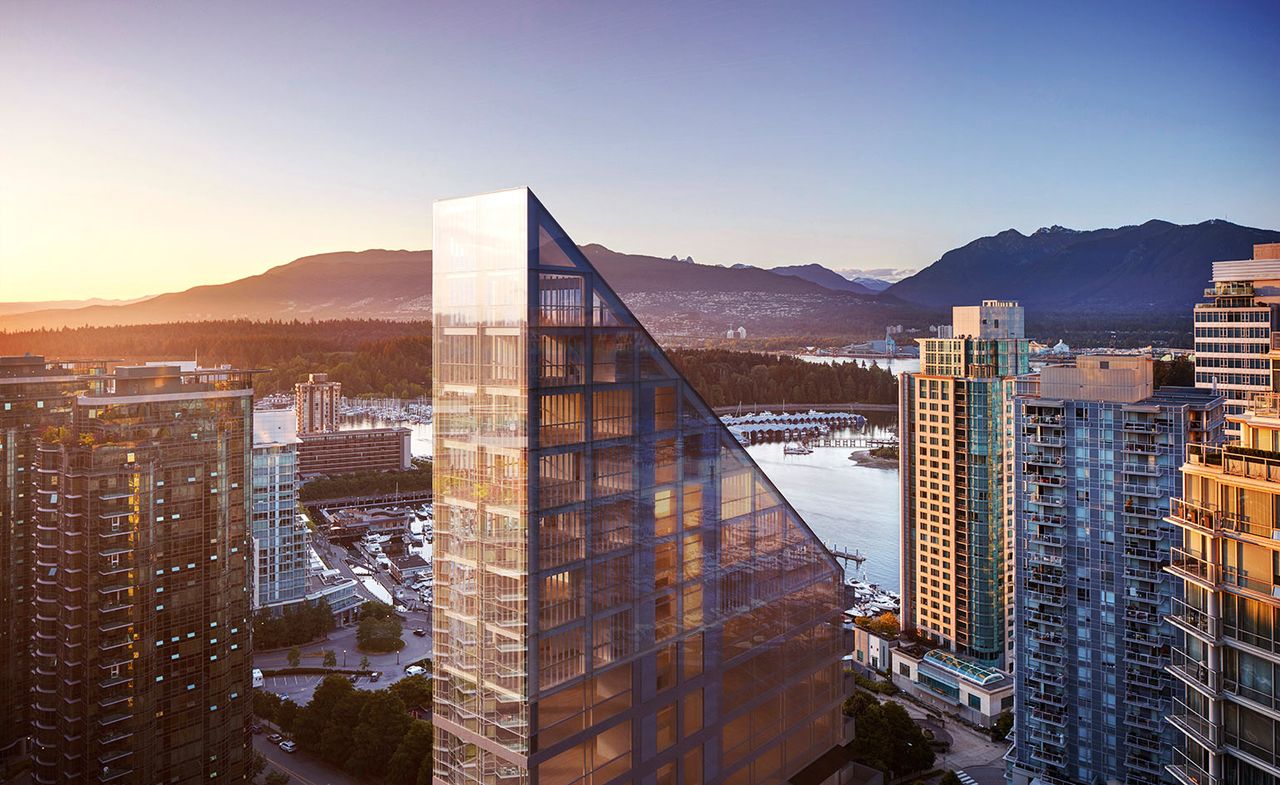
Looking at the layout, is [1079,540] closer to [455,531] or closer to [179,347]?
[455,531]

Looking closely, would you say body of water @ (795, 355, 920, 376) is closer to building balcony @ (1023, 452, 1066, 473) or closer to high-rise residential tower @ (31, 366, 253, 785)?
building balcony @ (1023, 452, 1066, 473)

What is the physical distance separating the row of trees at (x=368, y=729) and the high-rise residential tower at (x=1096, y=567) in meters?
5.84

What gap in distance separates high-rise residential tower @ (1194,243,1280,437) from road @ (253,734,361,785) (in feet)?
36.9

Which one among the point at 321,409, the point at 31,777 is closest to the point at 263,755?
the point at 31,777

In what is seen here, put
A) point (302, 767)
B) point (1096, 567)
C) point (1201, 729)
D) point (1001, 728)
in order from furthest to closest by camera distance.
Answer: point (1001, 728)
point (302, 767)
point (1096, 567)
point (1201, 729)

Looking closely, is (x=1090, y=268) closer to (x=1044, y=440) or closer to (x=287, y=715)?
(x=1044, y=440)

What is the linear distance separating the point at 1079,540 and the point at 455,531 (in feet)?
20.8

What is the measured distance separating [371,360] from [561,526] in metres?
22.3

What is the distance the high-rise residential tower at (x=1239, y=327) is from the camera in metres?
10.1

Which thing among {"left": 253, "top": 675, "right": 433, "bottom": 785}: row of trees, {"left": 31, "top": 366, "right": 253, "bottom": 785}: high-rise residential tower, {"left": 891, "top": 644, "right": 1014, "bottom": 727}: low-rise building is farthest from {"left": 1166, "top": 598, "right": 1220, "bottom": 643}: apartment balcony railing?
{"left": 891, "top": 644, "right": 1014, "bottom": 727}: low-rise building

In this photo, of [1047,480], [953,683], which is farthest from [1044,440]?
[953,683]

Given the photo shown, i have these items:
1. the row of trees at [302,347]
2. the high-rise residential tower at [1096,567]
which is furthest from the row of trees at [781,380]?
the high-rise residential tower at [1096,567]

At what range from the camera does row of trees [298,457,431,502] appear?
24109 mm

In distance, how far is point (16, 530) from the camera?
8414 mm
